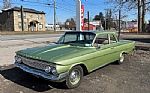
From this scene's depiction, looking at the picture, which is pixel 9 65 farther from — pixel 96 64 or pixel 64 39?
pixel 96 64

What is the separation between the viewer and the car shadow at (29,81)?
5.77m

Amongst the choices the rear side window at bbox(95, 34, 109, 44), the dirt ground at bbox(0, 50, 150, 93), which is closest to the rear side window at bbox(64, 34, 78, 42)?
the rear side window at bbox(95, 34, 109, 44)

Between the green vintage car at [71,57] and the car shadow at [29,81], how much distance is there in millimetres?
436

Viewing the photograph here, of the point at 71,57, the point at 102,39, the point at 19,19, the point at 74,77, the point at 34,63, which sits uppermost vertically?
the point at 19,19

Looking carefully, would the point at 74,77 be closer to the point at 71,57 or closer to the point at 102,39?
the point at 71,57

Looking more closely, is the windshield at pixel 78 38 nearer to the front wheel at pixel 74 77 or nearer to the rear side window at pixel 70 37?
the rear side window at pixel 70 37

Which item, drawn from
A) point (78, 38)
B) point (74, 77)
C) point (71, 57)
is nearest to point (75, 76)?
point (74, 77)

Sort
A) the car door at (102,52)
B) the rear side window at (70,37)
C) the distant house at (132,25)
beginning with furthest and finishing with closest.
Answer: the distant house at (132,25) < the rear side window at (70,37) < the car door at (102,52)

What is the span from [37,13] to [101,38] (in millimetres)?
64338

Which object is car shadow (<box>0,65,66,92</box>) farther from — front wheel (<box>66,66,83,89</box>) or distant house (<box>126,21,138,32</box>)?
distant house (<box>126,21,138,32</box>)

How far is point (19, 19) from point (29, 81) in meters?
59.5

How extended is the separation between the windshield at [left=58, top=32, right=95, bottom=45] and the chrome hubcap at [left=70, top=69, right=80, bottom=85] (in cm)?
125

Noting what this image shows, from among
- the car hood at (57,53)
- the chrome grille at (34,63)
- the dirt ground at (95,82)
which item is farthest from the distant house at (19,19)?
the chrome grille at (34,63)

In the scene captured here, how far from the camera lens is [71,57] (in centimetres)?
559
